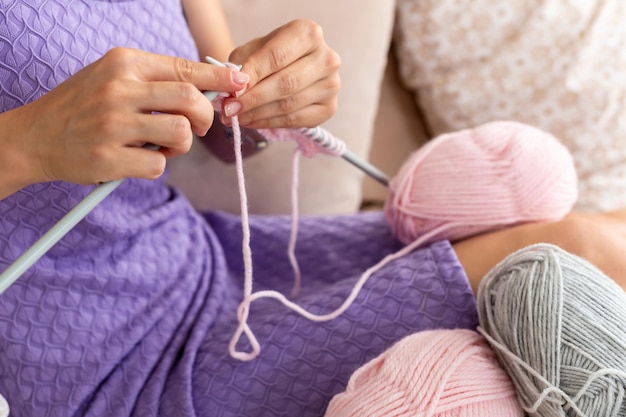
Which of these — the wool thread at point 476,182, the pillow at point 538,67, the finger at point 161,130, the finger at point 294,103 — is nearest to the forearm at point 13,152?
the finger at point 161,130

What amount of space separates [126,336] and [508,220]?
0.53 metres

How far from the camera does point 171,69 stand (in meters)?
0.58

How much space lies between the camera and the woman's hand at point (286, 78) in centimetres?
67

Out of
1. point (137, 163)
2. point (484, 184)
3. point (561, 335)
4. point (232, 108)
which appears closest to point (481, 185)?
point (484, 184)

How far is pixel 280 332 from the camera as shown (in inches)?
31.7

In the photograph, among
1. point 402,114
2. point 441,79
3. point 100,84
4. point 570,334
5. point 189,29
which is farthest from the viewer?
point 402,114

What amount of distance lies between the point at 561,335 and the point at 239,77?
1.36 ft

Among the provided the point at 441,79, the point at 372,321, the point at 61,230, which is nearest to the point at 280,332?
the point at 372,321

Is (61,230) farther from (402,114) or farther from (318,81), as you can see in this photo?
(402,114)

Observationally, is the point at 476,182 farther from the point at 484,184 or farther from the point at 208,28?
the point at 208,28

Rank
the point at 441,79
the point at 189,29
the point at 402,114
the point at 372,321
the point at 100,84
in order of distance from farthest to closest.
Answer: the point at 402,114, the point at 441,79, the point at 189,29, the point at 372,321, the point at 100,84

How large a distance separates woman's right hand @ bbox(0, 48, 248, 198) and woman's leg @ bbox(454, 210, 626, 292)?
42 centimetres

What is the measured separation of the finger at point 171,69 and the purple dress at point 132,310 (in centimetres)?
20

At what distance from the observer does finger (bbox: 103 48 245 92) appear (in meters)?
0.56
